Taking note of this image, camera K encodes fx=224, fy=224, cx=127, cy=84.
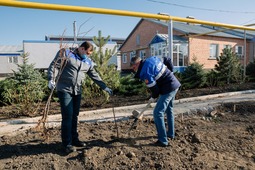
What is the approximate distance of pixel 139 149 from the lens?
11.3ft

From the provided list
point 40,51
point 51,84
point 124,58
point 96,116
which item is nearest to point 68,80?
point 51,84

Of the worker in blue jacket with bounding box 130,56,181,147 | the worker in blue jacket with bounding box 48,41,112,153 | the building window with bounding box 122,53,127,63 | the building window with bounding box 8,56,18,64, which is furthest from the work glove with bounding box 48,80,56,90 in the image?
the building window with bounding box 8,56,18,64

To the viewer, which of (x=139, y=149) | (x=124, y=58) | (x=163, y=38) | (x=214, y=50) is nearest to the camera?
(x=139, y=149)

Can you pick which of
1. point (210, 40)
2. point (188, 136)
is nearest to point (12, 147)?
point (188, 136)

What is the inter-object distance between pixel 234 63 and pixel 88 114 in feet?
28.2

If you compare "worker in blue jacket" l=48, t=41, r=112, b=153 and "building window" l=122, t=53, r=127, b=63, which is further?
"building window" l=122, t=53, r=127, b=63

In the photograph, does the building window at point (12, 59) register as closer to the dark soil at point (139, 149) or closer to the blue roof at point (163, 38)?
the blue roof at point (163, 38)

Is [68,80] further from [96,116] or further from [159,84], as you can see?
[96,116]

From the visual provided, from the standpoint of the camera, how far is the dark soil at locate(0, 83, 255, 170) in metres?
3.01

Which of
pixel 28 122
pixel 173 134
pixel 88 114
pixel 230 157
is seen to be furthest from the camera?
pixel 88 114

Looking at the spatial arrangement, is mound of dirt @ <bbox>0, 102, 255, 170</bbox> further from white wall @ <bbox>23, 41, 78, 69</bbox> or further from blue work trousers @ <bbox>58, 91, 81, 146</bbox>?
white wall @ <bbox>23, 41, 78, 69</bbox>

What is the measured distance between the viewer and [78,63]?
337 cm

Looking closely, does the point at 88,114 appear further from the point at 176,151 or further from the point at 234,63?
the point at 234,63

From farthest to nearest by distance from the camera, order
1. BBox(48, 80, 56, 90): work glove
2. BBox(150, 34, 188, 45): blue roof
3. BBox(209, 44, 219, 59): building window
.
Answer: BBox(209, 44, 219, 59): building window → BBox(150, 34, 188, 45): blue roof → BBox(48, 80, 56, 90): work glove
